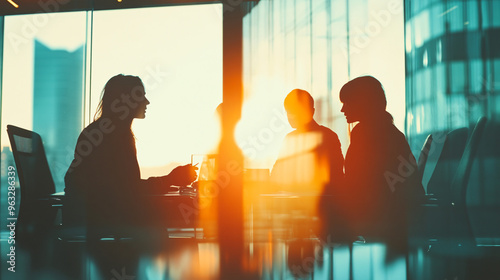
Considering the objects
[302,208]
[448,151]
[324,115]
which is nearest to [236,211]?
[302,208]

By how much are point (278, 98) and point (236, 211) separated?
2.54 m

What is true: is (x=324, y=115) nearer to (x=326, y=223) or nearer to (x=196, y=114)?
(x=196, y=114)

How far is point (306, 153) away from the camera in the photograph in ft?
9.17

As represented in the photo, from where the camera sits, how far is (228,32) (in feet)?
7.20

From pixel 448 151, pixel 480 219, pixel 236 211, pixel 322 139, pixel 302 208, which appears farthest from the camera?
pixel 480 219

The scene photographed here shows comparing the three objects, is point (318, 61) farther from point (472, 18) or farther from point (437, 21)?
point (472, 18)

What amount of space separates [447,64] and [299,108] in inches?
79.6

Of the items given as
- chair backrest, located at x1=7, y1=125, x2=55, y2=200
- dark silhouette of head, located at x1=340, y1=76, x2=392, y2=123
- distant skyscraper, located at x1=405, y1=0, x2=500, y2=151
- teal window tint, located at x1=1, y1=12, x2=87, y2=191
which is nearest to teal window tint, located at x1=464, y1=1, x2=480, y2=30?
distant skyscraper, located at x1=405, y1=0, x2=500, y2=151

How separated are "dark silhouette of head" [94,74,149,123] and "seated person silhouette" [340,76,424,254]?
1.10 meters

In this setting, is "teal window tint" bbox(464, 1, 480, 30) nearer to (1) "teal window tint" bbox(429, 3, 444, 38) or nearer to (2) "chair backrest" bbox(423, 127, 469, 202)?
(1) "teal window tint" bbox(429, 3, 444, 38)

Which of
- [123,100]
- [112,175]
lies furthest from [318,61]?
[112,175]

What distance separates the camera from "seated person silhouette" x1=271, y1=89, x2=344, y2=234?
2.60 meters

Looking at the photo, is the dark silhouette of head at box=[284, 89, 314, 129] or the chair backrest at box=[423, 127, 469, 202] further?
the dark silhouette of head at box=[284, 89, 314, 129]

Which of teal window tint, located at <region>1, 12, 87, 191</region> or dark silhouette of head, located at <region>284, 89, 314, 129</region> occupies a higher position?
teal window tint, located at <region>1, 12, 87, 191</region>
